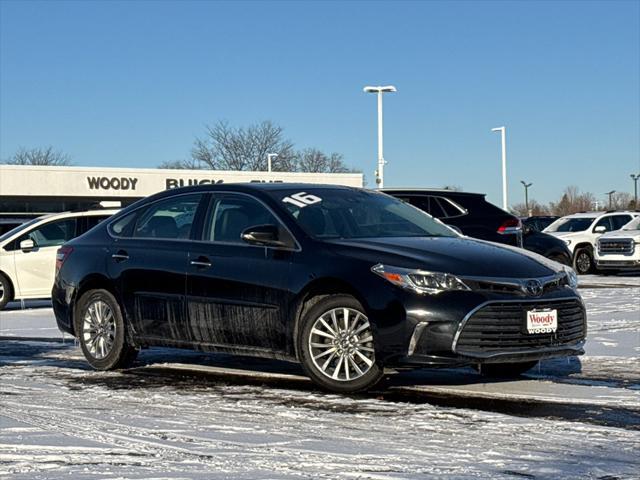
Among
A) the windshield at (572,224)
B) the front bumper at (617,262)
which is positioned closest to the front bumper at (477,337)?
the front bumper at (617,262)

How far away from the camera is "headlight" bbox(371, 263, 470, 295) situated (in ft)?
23.8

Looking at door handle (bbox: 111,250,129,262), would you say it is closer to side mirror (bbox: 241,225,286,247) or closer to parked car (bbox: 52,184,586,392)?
parked car (bbox: 52,184,586,392)

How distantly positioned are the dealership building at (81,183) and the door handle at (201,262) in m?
42.9

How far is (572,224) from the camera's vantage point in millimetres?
28578

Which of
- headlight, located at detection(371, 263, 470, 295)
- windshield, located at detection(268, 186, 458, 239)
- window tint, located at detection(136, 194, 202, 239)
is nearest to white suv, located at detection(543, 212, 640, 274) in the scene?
windshield, located at detection(268, 186, 458, 239)

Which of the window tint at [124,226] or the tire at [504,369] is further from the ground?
the window tint at [124,226]

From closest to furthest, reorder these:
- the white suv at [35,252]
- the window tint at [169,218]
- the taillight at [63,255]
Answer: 1. the window tint at [169,218]
2. the taillight at [63,255]
3. the white suv at [35,252]

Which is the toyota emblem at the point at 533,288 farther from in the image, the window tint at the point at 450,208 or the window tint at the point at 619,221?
the window tint at the point at 619,221

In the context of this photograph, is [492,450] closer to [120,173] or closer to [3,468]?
[3,468]

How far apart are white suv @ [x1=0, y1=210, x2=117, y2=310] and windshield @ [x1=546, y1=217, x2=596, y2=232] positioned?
14316mm

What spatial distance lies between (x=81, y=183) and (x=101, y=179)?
117cm

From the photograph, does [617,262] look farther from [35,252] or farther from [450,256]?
[450,256]

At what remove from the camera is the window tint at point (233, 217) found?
8.41m

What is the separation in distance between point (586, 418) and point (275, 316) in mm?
2387
